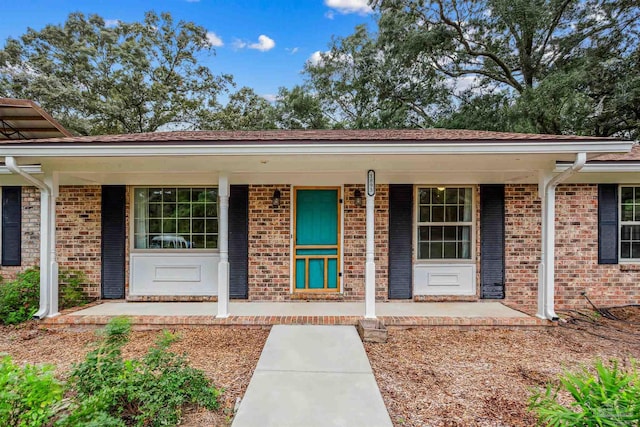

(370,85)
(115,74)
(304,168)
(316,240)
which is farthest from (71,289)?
(370,85)

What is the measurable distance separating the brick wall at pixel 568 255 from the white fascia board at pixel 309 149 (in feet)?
5.63

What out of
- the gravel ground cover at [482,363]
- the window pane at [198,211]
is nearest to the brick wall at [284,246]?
the window pane at [198,211]

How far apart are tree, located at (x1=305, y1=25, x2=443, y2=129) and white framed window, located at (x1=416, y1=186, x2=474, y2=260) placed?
8.54m

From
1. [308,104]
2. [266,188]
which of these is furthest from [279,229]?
[308,104]

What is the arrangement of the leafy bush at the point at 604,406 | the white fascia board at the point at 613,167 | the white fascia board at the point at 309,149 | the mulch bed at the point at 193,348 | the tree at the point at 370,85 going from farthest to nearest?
the tree at the point at 370,85, the white fascia board at the point at 613,167, the white fascia board at the point at 309,149, the mulch bed at the point at 193,348, the leafy bush at the point at 604,406

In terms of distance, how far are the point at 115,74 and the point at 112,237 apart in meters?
12.1

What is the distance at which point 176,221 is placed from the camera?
5.49m

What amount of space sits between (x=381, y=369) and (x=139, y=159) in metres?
3.81

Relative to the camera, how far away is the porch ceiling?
4047mm

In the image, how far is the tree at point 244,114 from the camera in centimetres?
1439

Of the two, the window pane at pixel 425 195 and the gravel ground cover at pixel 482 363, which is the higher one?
the window pane at pixel 425 195

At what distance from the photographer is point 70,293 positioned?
5.02 m

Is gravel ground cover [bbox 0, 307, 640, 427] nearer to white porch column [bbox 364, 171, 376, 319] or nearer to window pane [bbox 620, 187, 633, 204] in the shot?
white porch column [bbox 364, 171, 376, 319]

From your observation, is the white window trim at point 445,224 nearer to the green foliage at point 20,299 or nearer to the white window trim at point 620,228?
the white window trim at point 620,228
